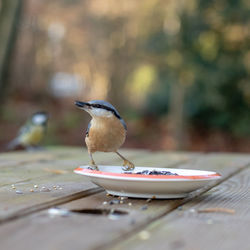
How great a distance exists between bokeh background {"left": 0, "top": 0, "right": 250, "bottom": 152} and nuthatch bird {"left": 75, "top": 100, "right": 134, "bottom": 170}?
20.7ft

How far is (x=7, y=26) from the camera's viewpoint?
7812mm

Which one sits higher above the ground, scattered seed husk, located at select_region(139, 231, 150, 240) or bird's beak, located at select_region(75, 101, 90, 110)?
bird's beak, located at select_region(75, 101, 90, 110)

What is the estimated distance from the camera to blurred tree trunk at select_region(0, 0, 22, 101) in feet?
25.5

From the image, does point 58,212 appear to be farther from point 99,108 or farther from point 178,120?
point 178,120

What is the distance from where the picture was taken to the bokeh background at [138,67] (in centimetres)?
1072

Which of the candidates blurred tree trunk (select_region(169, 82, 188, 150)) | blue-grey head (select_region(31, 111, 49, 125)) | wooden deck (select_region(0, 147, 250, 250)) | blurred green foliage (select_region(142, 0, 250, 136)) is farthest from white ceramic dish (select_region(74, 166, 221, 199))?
blurred tree trunk (select_region(169, 82, 188, 150))

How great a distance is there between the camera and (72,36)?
1574 centimetres

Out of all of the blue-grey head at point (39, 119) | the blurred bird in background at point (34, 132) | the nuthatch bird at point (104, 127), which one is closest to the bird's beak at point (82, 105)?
the nuthatch bird at point (104, 127)

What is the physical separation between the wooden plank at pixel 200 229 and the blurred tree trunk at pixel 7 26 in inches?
263

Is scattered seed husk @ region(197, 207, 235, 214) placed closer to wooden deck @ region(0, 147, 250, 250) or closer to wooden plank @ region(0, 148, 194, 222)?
wooden deck @ region(0, 147, 250, 250)

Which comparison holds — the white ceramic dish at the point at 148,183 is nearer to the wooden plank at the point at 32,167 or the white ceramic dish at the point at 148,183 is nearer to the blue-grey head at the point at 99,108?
the blue-grey head at the point at 99,108

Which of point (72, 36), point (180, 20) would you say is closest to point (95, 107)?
point (180, 20)

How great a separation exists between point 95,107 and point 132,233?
804 mm

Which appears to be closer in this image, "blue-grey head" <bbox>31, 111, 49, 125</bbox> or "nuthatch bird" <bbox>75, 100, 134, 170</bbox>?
"nuthatch bird" <bbox>75, 100, 134, 170</bbox>
